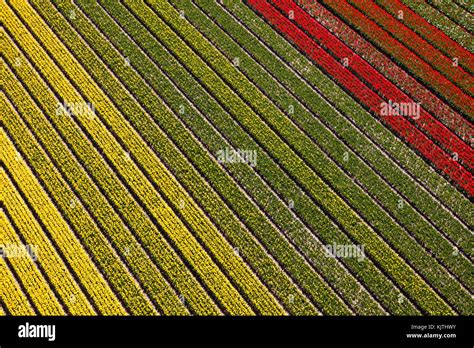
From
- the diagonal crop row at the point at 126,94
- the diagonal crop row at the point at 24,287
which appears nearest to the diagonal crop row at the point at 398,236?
the diagonal crop row at the point at 126,94

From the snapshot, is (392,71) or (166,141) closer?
(166,141)

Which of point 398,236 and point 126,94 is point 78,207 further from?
point 398,236

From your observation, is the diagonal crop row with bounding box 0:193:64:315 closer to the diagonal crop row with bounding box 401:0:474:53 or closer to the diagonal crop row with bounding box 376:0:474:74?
the diagonal crop row with bounding box 376:0:474:74

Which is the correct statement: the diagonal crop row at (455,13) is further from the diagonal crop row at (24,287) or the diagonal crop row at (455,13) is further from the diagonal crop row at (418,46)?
the diagonal crop row at (24,287)

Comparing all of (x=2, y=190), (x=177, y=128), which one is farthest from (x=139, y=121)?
(x=2, y=190)

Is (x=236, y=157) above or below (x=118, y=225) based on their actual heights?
above

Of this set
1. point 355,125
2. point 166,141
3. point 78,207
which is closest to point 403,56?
point 355,125
